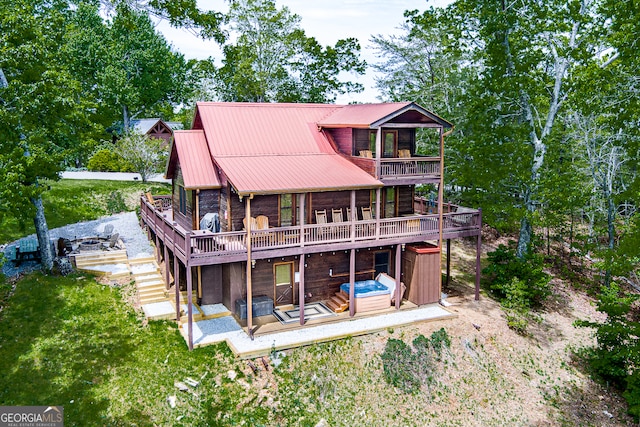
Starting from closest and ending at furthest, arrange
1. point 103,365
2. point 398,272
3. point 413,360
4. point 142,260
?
1. point 103,365
2. point 413,360
3. point 398,272
4. point 142,260

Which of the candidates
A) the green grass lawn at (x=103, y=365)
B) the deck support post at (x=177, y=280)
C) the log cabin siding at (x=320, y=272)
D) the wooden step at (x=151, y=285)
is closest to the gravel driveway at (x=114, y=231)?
the green grass lawn at (x=103, y=365)

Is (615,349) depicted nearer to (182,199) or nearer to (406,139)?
(406,139)

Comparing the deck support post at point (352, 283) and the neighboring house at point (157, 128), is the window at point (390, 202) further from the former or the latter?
the neighboring house at point (157, 128)

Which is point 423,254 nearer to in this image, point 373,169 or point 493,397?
point 373,169

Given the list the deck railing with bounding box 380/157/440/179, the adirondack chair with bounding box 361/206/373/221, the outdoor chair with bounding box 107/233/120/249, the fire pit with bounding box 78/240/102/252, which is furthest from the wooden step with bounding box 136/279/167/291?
the deck railing with bounding box 380/157/440/179

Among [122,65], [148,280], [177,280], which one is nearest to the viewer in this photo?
[177,280]

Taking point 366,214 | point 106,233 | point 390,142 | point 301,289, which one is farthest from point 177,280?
point 390,142

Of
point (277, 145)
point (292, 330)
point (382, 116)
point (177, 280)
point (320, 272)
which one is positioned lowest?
point (292, 330)

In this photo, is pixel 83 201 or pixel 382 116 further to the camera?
pixel 83 201
